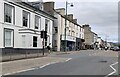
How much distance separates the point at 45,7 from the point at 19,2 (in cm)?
2298

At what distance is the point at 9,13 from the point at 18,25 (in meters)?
2.94

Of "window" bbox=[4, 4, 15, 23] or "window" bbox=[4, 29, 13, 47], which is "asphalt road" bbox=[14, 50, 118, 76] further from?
"window" bbox=[4, 4, 15, 23]

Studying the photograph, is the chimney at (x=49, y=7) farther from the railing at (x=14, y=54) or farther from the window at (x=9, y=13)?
the window at (x=9, y=13)

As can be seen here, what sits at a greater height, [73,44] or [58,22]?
[58,22]

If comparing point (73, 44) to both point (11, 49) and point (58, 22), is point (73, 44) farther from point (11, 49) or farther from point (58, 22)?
point (11, 49)

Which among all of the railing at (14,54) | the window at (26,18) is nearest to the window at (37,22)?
the window at (26,18)

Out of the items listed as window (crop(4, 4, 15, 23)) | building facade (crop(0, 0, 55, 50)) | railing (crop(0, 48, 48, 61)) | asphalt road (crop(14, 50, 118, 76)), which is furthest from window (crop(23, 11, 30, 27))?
asphalt road (crop(14, 50, 118, 76))

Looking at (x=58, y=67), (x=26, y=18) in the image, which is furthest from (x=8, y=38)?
(x=58, y=67)

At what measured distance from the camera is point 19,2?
3934 centimetres

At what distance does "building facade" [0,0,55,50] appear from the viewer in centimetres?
A: 3525

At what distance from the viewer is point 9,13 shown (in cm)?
3697

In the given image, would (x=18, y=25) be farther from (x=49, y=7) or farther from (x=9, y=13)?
(x=49, y=7)

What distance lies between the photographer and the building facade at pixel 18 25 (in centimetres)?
3525

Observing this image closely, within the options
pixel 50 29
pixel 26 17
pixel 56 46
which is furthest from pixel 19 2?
pixel 56 46
